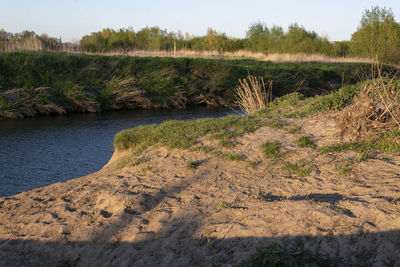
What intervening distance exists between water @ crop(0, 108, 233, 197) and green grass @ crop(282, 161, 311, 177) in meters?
4.29

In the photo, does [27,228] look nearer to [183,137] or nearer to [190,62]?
[183,137]

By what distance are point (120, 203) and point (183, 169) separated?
1.39 meters

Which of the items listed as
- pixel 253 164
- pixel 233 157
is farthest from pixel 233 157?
pixel 253 164

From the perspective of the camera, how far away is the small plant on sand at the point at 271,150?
19.8 feet

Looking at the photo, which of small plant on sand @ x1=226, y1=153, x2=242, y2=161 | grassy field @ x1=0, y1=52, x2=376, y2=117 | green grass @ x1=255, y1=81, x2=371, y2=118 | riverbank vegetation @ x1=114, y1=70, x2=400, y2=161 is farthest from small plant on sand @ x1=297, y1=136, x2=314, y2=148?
grassy field @ x1=0, y1=52, x2=376, y2=117

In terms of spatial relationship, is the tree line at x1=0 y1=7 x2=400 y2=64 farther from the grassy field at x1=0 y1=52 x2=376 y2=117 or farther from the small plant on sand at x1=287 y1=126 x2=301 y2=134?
the small plant on sand at x1=287 y1=126 x2=301 y2=134

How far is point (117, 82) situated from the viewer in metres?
17.8

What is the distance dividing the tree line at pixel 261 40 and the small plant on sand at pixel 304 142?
71.1 ft

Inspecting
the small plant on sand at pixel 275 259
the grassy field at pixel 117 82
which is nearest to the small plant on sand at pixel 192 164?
the small plant on sand at pixel 275 259

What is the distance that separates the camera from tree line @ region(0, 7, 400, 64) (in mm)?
29906

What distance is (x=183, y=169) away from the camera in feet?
19.5

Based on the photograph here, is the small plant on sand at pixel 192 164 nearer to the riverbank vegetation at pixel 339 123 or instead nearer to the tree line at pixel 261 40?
the riverbank vegetation at pixel 339 123

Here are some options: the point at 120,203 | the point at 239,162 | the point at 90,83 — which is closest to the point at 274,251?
the point at 120,203

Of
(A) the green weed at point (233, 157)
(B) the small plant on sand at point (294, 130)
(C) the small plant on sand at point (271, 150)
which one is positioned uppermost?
(B) the small plant on sand at point (294, 130)
